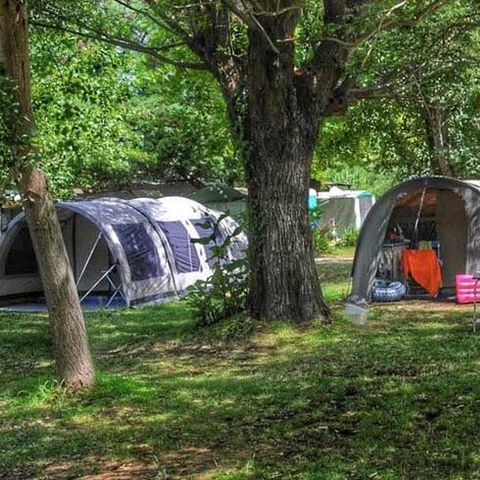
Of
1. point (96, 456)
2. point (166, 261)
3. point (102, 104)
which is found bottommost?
point (96, 456)

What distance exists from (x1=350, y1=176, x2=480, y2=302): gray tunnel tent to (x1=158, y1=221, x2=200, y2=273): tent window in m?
3.36

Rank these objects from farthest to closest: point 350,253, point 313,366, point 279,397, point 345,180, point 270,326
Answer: point 345,180 < point 350,253 < point 270,326 < point 313,366 < point 279,397

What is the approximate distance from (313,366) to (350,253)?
14.9 meters

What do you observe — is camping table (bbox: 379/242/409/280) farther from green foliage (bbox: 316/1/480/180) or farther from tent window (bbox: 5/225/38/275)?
tent window (bbox: 5/225/38/275)

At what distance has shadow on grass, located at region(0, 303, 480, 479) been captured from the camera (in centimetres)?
438

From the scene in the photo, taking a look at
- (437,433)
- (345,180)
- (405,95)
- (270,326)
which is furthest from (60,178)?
(345,180)

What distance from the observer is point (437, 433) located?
15.3 feet

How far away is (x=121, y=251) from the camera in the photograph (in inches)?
473

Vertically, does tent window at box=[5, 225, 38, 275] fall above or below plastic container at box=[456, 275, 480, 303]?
above

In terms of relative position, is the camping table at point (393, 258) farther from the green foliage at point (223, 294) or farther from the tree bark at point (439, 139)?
the tree bark at point (439, 139)

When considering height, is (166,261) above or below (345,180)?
below

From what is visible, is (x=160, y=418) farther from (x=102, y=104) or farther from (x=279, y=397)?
(x=102, y=104)

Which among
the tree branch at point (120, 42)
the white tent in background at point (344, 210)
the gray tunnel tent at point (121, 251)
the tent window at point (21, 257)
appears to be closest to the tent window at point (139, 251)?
the gray tunnel tent at point (121, 251)

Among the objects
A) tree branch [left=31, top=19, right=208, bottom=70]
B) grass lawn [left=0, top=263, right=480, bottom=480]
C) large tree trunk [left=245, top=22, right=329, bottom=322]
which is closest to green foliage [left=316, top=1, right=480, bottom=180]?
large tree trunk [left=245, top=22, right=329, bottom=322]
